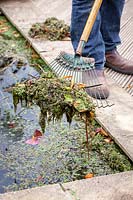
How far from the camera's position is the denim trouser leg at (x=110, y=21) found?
5035mm

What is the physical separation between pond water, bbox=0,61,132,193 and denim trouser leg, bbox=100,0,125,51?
1232 mm

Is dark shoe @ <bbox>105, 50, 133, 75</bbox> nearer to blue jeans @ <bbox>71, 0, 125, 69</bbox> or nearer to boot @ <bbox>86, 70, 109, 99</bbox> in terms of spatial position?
blue jeans @ <bbox>71, 0, 125, 69</bbox>

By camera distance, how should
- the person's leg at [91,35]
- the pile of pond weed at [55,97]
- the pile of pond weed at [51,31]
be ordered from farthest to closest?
1. the pile of pond weed at [51,31]
2. the person's leg at [91,35]
3. the pile of pond weed at [55,97]

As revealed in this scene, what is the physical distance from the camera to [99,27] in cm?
468

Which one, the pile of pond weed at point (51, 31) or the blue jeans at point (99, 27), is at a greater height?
the blue jeans at point (99, 27)

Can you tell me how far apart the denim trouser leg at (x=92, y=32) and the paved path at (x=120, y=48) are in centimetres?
33

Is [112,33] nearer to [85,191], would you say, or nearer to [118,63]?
[118,63]

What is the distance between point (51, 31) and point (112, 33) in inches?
52.6

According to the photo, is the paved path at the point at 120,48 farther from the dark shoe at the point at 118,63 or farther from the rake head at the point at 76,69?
the rake head at the point at 76,69

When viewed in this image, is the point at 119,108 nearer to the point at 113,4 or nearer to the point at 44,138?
the point at 44,138

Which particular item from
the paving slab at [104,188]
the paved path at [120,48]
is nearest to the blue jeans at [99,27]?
the paved path at [120,48]

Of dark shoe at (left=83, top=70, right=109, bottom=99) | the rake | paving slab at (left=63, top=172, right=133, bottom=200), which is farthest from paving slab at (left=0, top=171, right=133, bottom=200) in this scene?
dark shoe at (left=83, top=70, right=109, bottom=99)

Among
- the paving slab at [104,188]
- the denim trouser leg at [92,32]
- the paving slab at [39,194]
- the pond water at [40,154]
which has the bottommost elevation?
the pond water at [40,154]

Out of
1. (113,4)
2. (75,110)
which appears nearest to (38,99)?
(75,110)
